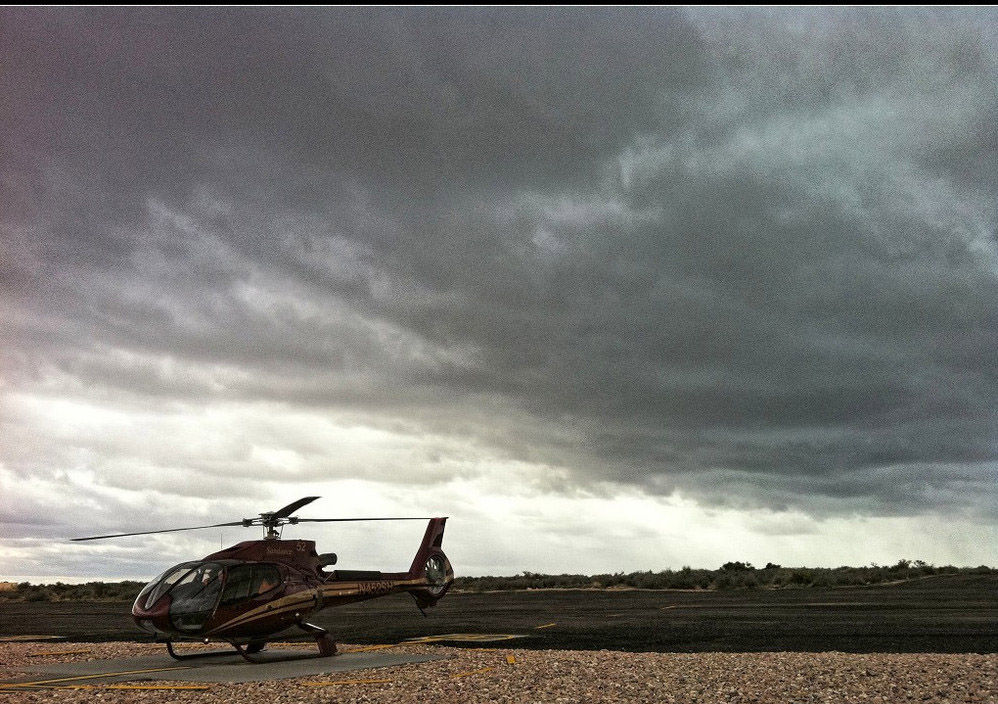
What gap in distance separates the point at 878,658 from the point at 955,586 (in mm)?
49420

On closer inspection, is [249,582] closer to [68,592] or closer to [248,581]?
[248,581]

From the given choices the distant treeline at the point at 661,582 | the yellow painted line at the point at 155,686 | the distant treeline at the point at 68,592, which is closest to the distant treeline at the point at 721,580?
the distant treeline at the point at 661,582

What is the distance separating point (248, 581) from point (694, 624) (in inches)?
705

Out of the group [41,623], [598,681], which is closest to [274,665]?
[598,681]

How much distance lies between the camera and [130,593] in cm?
8075

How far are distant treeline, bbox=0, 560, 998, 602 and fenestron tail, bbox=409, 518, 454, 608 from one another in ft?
152

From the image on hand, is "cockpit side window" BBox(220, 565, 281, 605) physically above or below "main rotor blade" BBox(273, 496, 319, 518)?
below

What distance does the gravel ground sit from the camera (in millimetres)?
15469

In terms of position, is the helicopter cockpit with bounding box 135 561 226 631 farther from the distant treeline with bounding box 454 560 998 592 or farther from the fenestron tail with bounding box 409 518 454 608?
the distant treeline with bounding box 454 560 998 592

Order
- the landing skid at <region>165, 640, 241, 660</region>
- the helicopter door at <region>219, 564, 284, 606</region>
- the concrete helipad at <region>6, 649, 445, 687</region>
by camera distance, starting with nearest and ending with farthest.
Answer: the concrete helipad at <region>6, 649, 445, 687</region>, the helicopter door at <region>219, 564, 284, 606</region>, the landing skid at <region>165, 640, 241, 660</region>

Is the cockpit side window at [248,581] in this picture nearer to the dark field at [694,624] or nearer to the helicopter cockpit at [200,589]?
the helicopter cockpit at [200,589]

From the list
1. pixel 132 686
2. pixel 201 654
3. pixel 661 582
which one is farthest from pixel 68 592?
pixel 132 686

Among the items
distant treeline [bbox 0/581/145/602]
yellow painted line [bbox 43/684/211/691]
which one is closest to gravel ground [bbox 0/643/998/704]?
yellow painted line [bbox 43/684/211/691]

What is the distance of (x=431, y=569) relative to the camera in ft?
89.3
